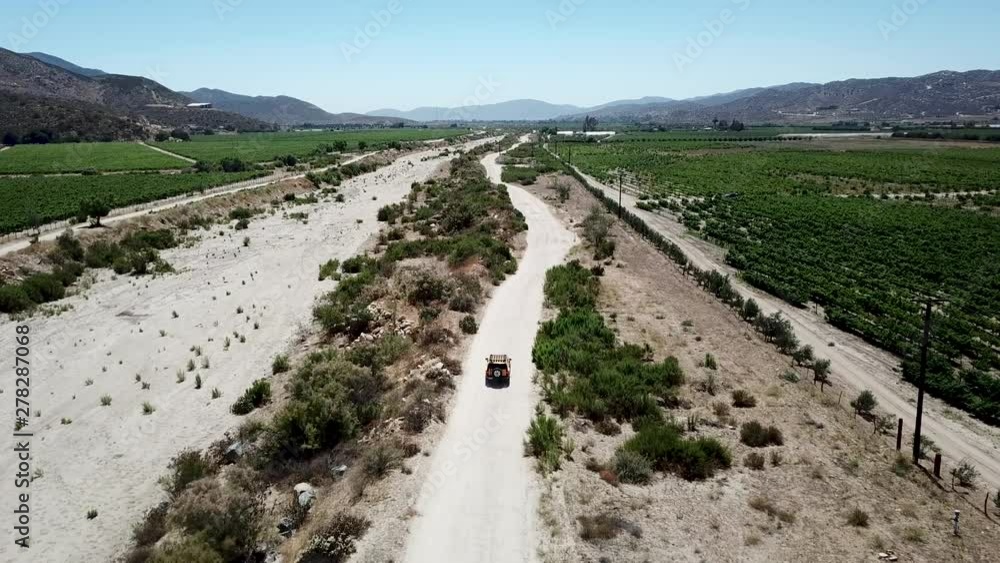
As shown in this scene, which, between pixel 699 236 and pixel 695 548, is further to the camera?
pixel 699 236

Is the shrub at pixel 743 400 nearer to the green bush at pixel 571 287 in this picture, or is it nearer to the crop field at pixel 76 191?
the green bush at pixel 571 287

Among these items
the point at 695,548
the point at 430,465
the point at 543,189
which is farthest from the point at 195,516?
the point at 543,189

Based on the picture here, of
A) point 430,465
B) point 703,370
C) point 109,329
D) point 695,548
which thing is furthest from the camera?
point 109,329

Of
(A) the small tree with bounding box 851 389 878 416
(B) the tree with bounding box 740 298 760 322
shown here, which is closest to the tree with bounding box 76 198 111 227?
(B) the tree with bounding box 740 298 760 322

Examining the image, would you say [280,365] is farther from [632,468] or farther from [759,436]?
[759,436]

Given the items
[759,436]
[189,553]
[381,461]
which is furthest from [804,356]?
[189,553]

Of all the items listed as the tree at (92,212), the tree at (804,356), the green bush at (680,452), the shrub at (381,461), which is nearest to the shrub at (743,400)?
the green bush at (680,452)

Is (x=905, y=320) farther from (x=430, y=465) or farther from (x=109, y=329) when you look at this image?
(x=109, y=329)
